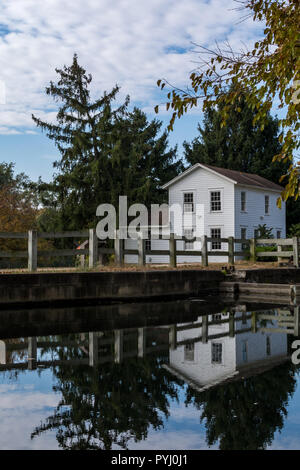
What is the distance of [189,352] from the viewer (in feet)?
28.3

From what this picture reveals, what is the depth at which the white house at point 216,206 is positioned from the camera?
35.0 meters

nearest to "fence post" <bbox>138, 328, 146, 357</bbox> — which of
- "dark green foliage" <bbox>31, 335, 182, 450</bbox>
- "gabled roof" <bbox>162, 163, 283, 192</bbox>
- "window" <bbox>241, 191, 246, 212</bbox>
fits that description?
"dark green foliage" <bbox>31, 335, 182, 450</bbox>

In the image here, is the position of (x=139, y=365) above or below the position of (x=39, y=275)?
below

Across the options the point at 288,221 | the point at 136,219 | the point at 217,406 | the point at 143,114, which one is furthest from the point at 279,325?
the point at 143,114

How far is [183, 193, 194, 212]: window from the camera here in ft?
122

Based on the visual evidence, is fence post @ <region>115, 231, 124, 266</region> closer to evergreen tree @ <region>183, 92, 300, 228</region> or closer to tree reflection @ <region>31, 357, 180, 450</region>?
tree reflection @ <region>31, 357, 180, 450</region>

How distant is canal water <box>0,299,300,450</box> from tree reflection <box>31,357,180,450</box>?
0.01m

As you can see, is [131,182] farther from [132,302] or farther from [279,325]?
[279,325]

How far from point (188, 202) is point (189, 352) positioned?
29057mm

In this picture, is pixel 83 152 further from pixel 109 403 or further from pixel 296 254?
pixel 109 403

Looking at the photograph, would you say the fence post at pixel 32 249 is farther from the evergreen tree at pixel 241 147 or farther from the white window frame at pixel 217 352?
the evergreen tree at pixel 241 147

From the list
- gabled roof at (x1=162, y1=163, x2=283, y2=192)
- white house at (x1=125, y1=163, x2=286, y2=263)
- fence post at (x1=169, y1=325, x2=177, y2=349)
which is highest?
gabled roof at (x1=162, y1=163, x2=283, y2=192)

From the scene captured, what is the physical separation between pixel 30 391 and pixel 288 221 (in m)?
47.7

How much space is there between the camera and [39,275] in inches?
574
